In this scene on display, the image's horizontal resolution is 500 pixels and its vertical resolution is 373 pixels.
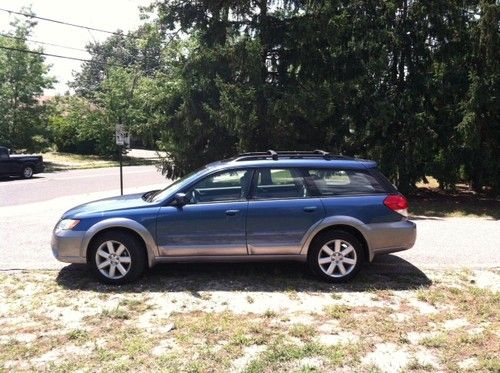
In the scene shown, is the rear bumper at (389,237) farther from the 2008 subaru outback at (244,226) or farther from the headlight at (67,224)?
the headlight at (67,224)

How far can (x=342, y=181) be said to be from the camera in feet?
20.2

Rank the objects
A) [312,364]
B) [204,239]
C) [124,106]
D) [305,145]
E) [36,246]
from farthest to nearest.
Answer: [124,106] → [305,145] → [36,246] → [204,239] → [312,364]

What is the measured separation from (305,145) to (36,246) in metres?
7.62

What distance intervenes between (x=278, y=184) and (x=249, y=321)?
6.20ft

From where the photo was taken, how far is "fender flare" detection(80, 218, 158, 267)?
580cm

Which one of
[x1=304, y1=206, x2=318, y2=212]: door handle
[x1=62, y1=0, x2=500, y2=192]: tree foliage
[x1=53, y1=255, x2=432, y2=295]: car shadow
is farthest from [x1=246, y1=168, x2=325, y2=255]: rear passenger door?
[x1=62, y1=0, x2=500, y2=192]: tree foliage

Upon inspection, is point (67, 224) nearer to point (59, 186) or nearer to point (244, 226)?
point (244, 226)

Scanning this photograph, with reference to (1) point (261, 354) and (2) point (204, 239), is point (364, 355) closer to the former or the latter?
(1) point (261, 354)

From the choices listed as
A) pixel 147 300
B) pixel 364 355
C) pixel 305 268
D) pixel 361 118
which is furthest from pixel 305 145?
pixel 364 355

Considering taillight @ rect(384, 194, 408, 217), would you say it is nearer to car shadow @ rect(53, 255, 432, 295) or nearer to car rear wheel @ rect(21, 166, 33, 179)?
car shadow @ rect(53, 255, 432, 295)

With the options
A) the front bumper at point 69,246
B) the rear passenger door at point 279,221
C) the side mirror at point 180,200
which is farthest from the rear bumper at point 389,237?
the front bumper at point 69,246

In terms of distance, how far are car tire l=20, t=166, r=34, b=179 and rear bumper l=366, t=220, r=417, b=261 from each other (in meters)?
21.4

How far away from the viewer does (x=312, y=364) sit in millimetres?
3867

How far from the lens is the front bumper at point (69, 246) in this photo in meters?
5.87
